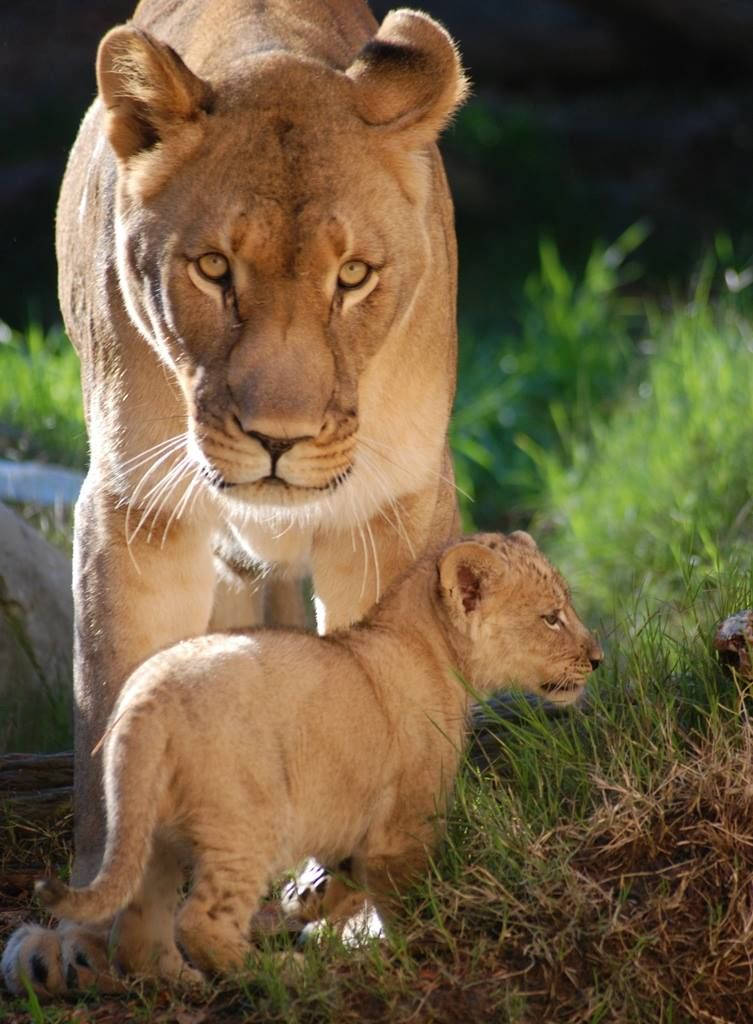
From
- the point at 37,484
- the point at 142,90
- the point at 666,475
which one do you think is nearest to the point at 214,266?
the point at 142,90

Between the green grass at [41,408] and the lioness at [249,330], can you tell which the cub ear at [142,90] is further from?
the green grass at [41,408]

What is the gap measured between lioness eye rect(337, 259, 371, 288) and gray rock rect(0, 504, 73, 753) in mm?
1980

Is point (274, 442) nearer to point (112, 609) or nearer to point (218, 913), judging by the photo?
point (112, 609)

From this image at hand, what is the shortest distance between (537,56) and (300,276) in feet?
34.5

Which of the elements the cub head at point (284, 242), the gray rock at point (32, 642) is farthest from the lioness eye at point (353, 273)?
the gray rock at point (32, 642)

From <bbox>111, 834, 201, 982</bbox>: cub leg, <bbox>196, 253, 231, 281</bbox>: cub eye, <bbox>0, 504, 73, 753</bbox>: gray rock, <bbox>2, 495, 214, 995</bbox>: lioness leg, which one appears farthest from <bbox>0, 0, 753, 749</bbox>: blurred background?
<bbox>111, 834, 201, 982</bbox>: cub leg

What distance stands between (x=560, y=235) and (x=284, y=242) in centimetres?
923

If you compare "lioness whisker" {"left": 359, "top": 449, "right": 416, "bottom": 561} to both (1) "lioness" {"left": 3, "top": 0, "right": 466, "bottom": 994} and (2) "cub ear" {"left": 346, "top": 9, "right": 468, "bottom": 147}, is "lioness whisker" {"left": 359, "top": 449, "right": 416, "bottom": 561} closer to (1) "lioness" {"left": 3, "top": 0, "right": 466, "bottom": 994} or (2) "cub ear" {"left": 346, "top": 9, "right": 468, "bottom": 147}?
(1) "lioness" {"left": 3, "top": 0, "right": 466, "bottom": 994}

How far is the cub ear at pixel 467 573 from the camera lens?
13.0 feet

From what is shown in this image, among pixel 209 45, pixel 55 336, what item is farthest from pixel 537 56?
pixel 209 45

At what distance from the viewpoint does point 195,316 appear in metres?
3.85

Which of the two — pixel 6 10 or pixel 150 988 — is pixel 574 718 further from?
pixel 6 10

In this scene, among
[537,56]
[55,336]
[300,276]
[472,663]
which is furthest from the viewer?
[537,56]

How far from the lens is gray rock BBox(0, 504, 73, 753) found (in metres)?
5.35
